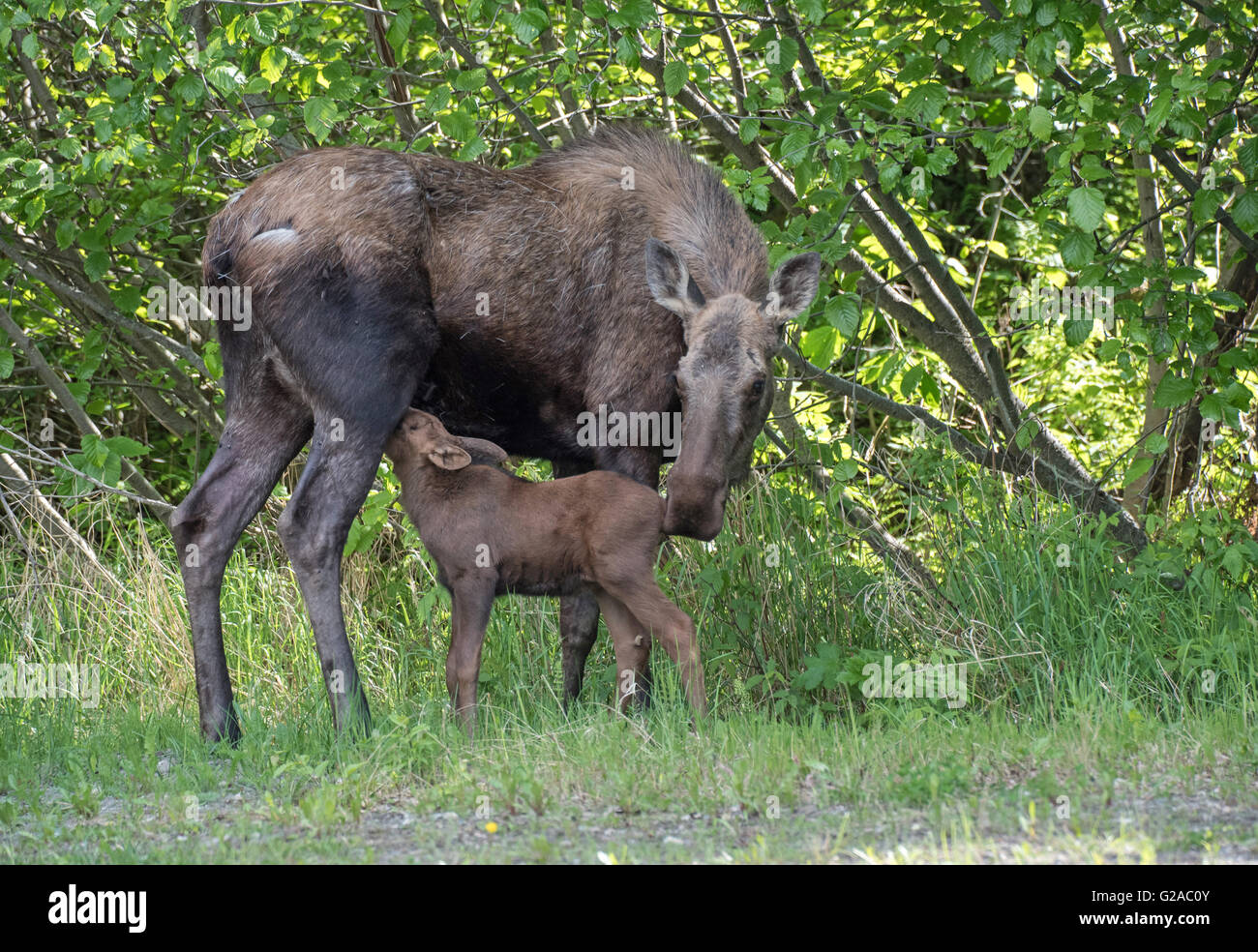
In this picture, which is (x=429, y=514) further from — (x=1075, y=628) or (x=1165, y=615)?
(x=1165, y=615)

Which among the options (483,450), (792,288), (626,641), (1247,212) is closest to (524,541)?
(483,450)

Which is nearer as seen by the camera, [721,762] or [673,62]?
[721,762]

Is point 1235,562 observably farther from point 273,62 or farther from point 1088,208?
point 273,62

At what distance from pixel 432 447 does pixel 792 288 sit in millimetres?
1667

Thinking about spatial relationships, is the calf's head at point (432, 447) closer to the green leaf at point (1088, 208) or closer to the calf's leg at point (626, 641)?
the calf's leg at point (626, 641)

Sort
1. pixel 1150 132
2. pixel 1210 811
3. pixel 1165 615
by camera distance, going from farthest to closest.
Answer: pixel 1165 615 → pixel 1150 132 → pixel 1210 811

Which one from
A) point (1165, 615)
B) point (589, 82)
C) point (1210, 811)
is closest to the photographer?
point (1210, 811)

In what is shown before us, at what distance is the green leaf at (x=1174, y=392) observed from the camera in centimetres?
681

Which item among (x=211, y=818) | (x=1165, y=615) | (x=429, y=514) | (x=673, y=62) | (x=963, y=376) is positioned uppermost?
(x=673, y=62)

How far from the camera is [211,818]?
4676mm

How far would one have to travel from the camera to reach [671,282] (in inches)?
235

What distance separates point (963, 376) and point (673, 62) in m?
3.11

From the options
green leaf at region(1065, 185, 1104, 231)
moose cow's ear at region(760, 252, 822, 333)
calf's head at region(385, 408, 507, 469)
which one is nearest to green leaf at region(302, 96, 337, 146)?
calf's head at region(385, 408, 507, 469)

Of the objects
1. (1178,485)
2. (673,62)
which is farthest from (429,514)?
(1178,485)
